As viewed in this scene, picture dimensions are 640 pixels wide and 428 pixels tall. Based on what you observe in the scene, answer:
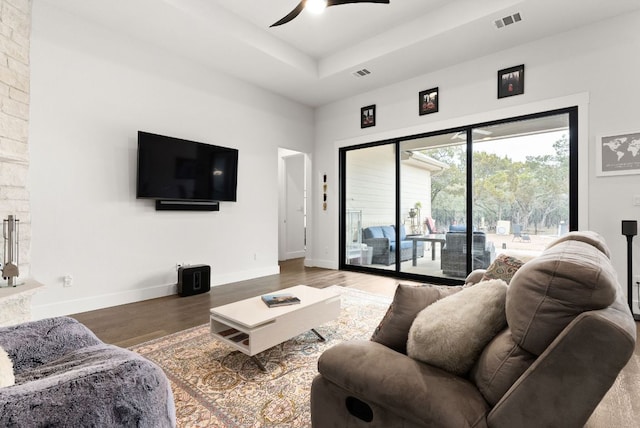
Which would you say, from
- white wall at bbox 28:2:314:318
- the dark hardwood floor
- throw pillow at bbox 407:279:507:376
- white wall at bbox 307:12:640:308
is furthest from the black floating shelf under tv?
throw pillow at bbox 407:279:507:376

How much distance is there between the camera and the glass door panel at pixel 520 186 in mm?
3828

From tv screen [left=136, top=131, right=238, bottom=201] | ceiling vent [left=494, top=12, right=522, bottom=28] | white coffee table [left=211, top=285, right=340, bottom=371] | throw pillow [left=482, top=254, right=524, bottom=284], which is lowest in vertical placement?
white coffee table [left=211, top=285, right=340, bottom=371]

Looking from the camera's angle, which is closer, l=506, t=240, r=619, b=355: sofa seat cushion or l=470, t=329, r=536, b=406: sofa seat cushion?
l=506, t=240, r=619, b=355: sofa seat cushion

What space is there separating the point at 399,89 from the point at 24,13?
4.69 meters

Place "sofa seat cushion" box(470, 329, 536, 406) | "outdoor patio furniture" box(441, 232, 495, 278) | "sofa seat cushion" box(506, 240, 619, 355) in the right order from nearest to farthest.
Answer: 1. "sofa seat cushion" box(506, 240, 619, 355)
2. "sofa seat cushion" box(470, 329, 536, 406)
3. "outdoor patio furniture" box(441, 232, 495, 278)

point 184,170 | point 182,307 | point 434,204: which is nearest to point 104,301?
point 182,307

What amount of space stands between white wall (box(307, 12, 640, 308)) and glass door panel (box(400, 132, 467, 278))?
338 millimetres

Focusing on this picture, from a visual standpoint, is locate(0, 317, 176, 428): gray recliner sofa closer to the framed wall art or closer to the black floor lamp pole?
the black floor lamp pole

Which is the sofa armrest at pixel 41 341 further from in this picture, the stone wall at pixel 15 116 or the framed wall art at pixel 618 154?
the framed wall art at pixel 618 154

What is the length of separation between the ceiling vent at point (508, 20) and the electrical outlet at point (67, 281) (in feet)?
18.1

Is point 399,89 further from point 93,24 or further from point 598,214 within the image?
point 93,24

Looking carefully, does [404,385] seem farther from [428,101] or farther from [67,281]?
[428,101]

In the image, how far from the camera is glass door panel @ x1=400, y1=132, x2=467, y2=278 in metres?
4.63

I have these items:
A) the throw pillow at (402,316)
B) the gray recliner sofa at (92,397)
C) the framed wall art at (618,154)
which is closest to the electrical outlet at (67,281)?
the gray recliner sofa at (92,397)
